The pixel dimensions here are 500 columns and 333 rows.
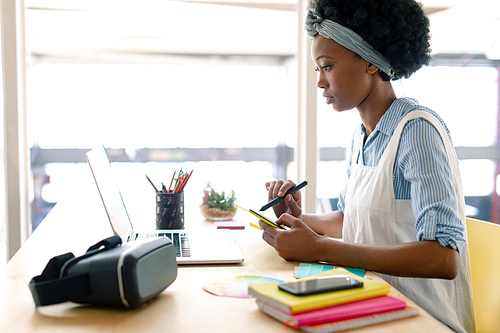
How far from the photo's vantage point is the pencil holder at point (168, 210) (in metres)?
1.38

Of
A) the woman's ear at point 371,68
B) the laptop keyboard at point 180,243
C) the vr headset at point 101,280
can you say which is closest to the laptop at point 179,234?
the laptop keyboard at point 180,243

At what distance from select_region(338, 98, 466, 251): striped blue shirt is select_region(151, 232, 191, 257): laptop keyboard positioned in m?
0.57

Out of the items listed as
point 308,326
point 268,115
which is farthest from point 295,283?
point 268,115

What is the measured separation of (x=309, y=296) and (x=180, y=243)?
0.58m

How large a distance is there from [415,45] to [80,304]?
3.48 ft

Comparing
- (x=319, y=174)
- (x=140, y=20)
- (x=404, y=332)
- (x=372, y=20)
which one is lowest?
(x=404, y=332)

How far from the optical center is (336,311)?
65 cm

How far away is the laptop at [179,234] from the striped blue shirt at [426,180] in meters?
0.44

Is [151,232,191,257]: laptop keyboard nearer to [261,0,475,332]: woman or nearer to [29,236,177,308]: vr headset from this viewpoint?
[261,0,475,332]: woman

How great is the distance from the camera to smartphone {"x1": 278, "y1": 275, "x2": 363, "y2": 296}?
67 cm

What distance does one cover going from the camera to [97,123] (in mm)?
2494

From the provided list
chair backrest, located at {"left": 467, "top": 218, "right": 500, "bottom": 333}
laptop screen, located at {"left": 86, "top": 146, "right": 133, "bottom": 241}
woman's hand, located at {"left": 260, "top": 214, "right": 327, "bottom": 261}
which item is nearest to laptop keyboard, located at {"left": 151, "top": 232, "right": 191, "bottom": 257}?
laptop screen, located at {"left": 86, "top": 146, "right": 133, "bottom": 241}

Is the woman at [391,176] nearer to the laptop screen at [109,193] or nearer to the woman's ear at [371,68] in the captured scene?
the woman's ear at [371,68]

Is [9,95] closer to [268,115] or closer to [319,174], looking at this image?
[268,115]
